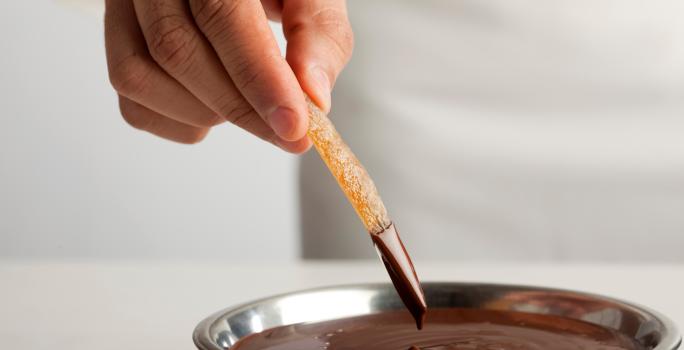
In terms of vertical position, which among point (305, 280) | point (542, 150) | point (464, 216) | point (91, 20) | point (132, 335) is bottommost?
point (132, 335)

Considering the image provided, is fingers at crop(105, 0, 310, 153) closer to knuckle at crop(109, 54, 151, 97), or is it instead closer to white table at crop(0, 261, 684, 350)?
knuckle at crop(109, 54, 151, 97)

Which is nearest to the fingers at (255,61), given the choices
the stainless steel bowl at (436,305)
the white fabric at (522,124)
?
the stainless steel bowl at (436,305)

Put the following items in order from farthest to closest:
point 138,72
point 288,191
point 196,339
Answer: point 288,191
point 138,72
point 196,339

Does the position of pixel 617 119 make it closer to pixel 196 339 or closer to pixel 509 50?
pixel 509 50

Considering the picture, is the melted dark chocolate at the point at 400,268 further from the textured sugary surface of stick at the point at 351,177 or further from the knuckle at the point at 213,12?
the knuckle at the point at 213,12

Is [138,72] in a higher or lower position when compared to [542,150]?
lower

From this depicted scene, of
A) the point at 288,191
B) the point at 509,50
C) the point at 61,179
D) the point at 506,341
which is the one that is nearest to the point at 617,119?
the point at 509,50

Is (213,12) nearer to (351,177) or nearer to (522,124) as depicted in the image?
(351,177)

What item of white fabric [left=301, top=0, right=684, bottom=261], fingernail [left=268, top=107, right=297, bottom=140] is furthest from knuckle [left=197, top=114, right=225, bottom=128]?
white fabric [left=301, top=0, right=684, bottom=261]
